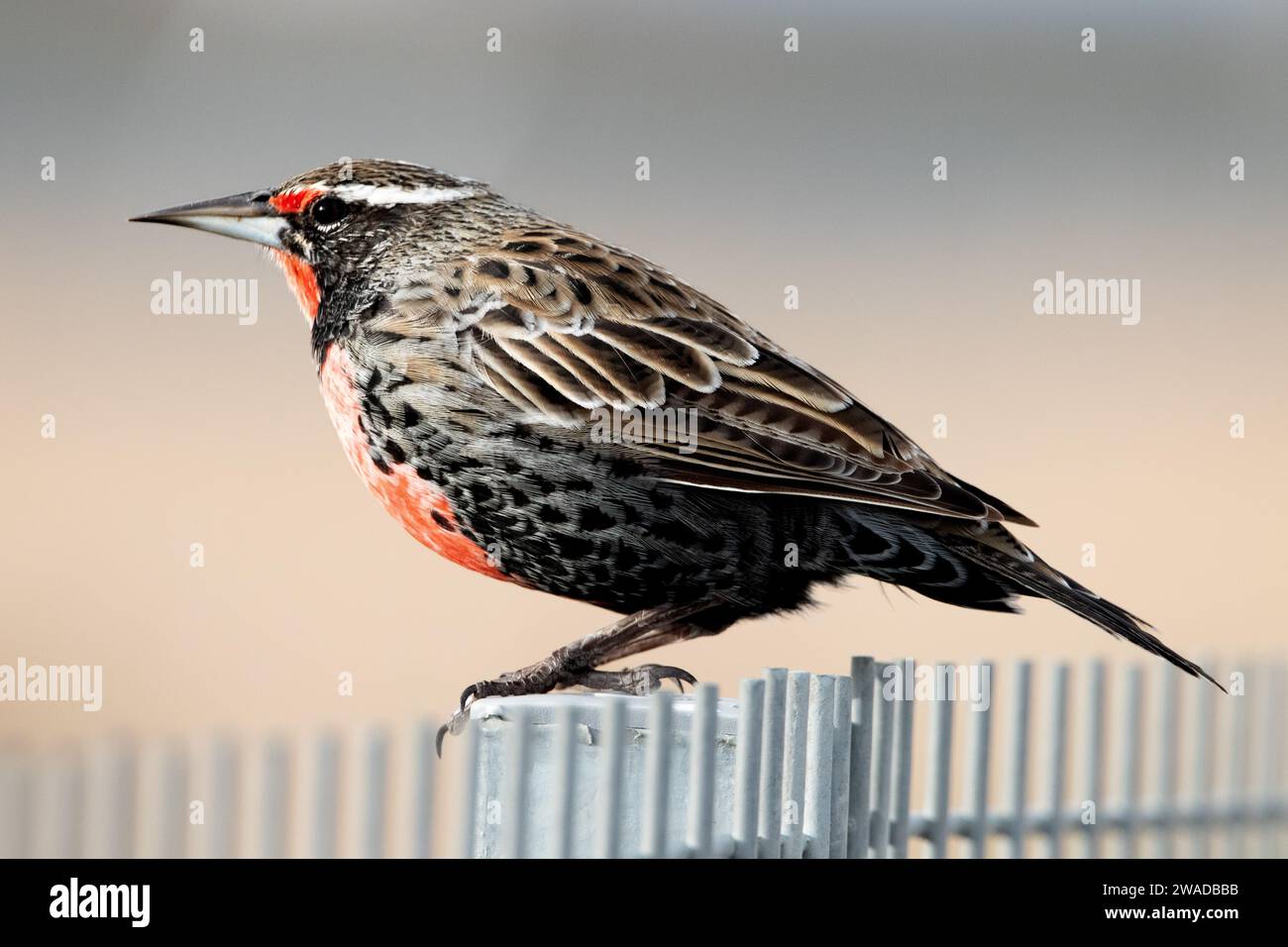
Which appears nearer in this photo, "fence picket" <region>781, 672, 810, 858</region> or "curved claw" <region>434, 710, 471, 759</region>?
"fence picket" <region>781, 672, 810, 858</region>

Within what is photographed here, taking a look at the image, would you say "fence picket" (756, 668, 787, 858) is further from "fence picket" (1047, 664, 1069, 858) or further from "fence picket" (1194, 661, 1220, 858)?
"fence picket" (1194, 661, 1220, 858)

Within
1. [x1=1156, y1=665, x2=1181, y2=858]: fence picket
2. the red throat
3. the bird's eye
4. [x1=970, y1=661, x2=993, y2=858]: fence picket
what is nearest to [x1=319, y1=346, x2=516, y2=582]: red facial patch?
the red throat

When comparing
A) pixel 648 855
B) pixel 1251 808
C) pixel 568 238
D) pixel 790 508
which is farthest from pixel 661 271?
pixel 1251 808

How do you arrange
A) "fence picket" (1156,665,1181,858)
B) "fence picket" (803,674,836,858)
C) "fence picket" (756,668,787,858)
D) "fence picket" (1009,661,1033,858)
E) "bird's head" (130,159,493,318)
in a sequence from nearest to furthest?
1. "fence picket" (756,668,787,858)
2. "fence picket" (803,674,836,858)
3. "bird's head" (130,159,493,318)
4. "fence picket" (1009,661,1033,858)
5. "fence picket" (1156,665,1181,858)

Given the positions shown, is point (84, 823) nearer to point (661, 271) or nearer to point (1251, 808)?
point (661, 271)

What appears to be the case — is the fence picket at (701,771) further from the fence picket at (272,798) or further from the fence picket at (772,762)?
the fence picket at (272,798)

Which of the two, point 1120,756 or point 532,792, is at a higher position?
point 532,792
